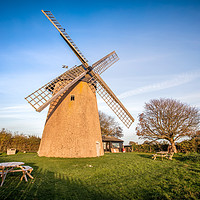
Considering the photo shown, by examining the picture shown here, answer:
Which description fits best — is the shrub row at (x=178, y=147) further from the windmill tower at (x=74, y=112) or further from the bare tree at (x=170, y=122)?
the windmill tower at (x=74, y=112)

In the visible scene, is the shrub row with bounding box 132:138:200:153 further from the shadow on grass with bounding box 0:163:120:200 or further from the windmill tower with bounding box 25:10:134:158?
the shadow on grass with bounding box 0:163:120:200

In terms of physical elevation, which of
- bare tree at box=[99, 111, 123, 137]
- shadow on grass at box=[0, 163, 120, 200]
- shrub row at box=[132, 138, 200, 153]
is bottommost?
shadow on grass at box=[0, 163, 120, 200]

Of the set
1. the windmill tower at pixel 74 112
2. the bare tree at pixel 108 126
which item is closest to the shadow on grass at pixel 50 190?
the windmill tower at pixel 74 112

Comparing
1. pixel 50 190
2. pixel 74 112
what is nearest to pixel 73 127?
pixel 74 112

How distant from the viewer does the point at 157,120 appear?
73.5 ft

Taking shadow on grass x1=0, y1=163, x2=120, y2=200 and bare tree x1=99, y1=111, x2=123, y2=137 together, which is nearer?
shadow on grass x1=0, y1=163, x2=120, y2=200

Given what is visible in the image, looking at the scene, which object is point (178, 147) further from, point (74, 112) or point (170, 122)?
point (74, 112)

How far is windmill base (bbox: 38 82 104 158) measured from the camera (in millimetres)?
12531

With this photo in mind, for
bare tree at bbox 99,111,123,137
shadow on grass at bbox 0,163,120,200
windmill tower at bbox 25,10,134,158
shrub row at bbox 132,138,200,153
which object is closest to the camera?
shadow on grass at bbox 0,163,120,200

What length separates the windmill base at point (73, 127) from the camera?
12531mm

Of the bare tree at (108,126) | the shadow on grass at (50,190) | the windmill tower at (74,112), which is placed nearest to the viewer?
the shadow on grass at (50,190)

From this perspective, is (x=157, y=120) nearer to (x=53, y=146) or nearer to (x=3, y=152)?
(x=53, y=146)

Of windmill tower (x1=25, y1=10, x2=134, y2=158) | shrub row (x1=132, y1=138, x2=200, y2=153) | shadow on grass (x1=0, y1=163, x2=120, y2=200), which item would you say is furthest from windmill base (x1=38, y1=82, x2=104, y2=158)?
shrub row (x1=132, y1=138, x2=200, y2=153)

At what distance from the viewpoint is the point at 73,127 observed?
12914 millimetres
